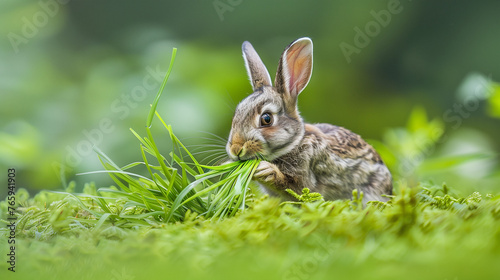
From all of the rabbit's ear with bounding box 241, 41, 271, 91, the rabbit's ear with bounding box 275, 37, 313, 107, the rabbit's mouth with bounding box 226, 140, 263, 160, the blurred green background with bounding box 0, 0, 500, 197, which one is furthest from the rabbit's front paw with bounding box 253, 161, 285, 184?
the blurred green background with bounding box 0, 0, 500, 197

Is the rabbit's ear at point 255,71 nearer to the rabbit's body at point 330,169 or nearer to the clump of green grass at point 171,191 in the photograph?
the rabbit's body at point 330,169

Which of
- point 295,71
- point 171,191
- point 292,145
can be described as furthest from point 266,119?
point 171,191

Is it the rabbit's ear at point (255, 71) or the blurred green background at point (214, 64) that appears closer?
the rabbit's ear at point (255, 71)

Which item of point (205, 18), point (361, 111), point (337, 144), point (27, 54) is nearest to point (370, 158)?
point (337, 144)

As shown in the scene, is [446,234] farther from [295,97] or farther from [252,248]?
[295,97]

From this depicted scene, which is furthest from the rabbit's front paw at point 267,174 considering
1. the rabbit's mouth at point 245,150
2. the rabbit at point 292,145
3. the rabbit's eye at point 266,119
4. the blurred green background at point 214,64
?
the blurred green background at point 214,64

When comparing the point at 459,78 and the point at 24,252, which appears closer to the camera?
the point at 24,252
